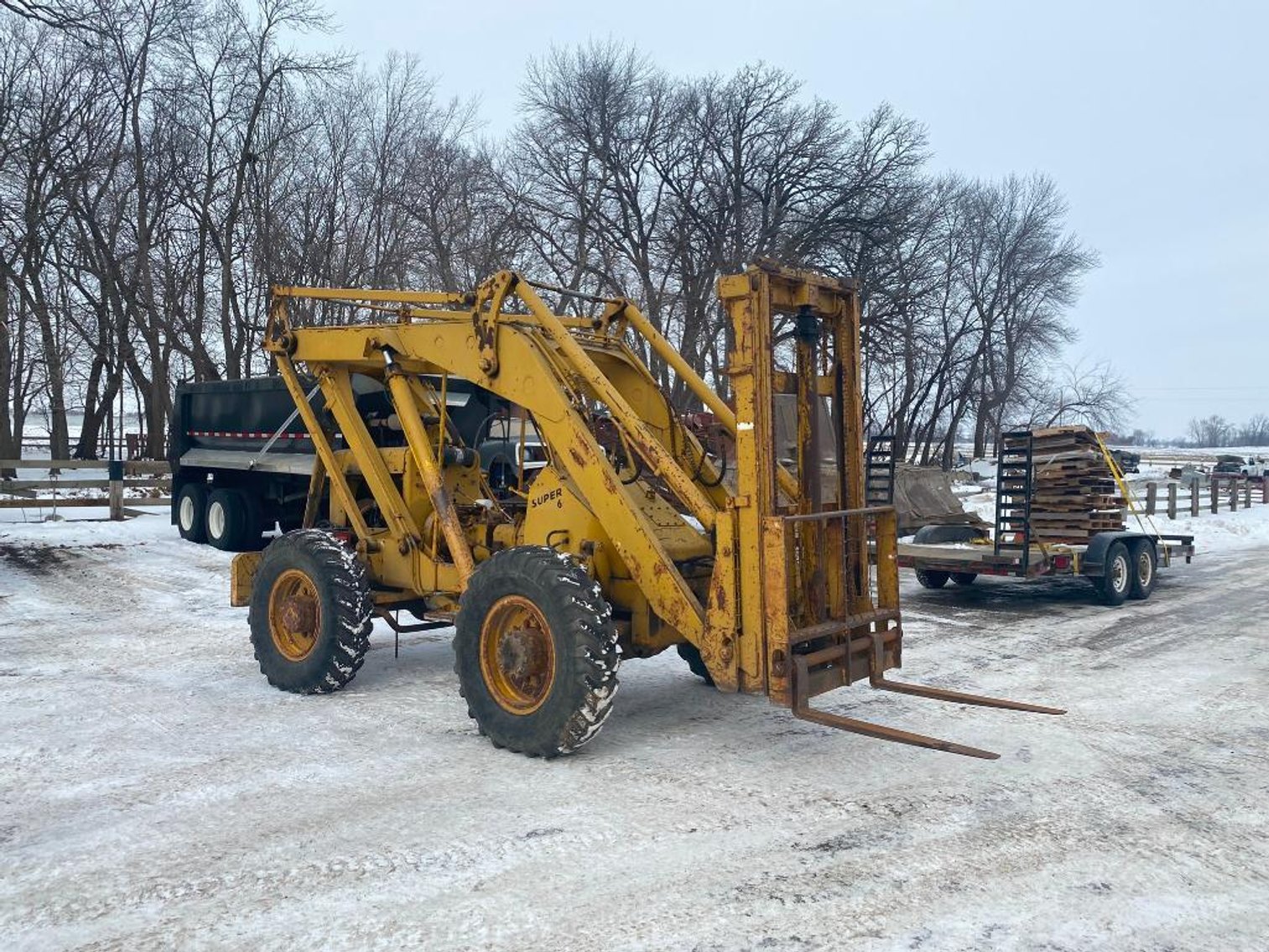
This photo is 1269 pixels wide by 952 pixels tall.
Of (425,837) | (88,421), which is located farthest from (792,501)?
(88,421)

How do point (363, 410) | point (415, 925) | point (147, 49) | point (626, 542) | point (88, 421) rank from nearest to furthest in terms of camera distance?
point (415, 925) < point (626, 542) < point (363, 410) < point (147, 49) < point (88, 421)

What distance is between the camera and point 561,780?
533cm

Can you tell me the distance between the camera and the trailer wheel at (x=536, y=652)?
5.46 m

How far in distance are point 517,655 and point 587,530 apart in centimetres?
91

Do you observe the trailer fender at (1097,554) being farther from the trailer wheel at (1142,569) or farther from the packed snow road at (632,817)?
the packed snow road at (632,817)

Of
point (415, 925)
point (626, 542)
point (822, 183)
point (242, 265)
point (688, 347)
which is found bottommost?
point (415, 925)

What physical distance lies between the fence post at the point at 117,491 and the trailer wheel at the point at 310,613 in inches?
444

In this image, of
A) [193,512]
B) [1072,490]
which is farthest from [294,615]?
[193,512]

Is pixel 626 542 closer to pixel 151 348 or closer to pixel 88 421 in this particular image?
pixel 151 348

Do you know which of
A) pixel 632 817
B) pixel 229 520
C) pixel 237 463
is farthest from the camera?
pixel 237 463

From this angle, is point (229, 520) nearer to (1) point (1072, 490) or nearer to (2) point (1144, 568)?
(1) point (1072, 490)

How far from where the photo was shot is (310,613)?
726cm

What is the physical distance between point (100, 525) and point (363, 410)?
35.3 feet

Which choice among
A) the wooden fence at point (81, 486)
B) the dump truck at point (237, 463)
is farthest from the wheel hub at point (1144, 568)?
the wooden fence at point (81, 486)
